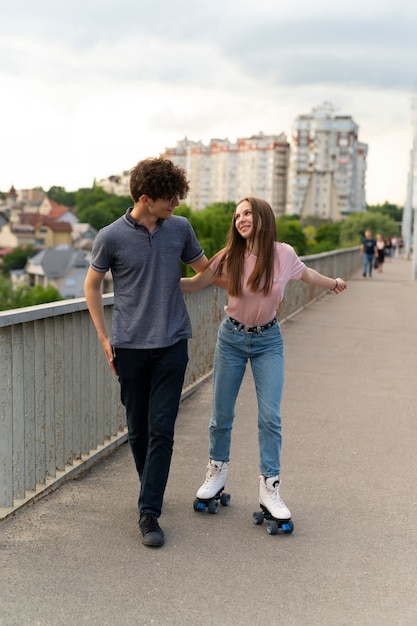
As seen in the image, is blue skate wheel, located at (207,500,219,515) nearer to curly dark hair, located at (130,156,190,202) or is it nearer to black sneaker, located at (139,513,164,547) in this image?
black sneaker, located at (139,513,164,547)

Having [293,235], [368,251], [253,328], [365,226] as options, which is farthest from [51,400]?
[293,235]

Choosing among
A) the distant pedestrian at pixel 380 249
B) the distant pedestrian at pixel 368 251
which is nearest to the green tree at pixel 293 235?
the distant pedestrian at pixel 380 249

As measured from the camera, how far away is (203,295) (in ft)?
28.5

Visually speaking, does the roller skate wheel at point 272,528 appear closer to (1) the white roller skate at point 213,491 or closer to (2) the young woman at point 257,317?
(2) the young woman at point 257,317

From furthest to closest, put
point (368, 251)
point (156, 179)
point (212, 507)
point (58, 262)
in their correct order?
1. point (58, 262)
2. point (368, 251)
3. point (212, 507)
4. point (156, 179)

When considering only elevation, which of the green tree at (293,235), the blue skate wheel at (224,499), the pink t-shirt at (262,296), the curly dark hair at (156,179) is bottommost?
the green tree at (293,235)

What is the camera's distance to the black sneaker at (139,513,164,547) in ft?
13.6

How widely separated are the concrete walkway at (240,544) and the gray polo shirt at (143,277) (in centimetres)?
97

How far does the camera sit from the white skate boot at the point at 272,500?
449cm

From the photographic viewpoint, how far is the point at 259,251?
442 centimetres

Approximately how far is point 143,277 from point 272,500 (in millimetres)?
1327

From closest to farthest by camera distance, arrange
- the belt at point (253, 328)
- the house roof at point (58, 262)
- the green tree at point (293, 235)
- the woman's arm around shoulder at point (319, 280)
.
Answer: the belt at point (253, 328), the woman's arm around shoulder at point (319, 280), the green tree at point (293, 235), the house roof at point (58, 262)

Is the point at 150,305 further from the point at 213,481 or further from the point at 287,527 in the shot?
the point at 287,527

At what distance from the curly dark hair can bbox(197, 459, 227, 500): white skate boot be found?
1543 mm
